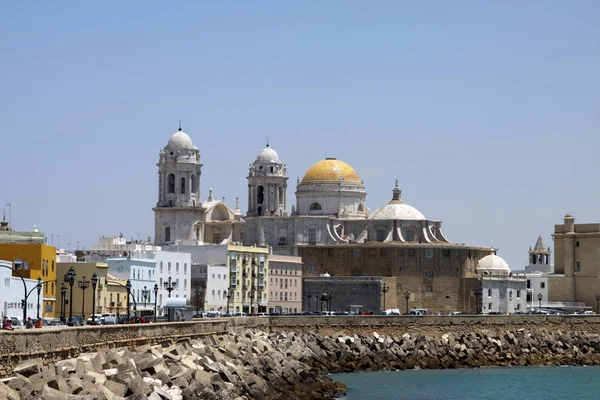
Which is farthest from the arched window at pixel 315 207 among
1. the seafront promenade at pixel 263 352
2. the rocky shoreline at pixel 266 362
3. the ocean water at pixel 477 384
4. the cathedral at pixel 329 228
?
the ocean water at pixel 477 384

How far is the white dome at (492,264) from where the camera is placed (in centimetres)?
11244

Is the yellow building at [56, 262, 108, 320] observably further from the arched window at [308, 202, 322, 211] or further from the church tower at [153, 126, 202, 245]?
the arched window at [308, 202, 322, 211]

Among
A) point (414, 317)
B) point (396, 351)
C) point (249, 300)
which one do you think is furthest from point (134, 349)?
point (249, 300)

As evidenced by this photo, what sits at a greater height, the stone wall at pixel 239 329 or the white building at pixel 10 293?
the white building at pixel 10 293

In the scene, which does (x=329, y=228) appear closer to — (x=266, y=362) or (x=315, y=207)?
(x=315, y=207)

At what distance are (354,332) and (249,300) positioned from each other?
32223 millimetres

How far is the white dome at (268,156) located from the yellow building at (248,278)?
11048 mm

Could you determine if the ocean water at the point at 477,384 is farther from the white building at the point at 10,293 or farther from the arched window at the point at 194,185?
the arched window at the point at 194,185

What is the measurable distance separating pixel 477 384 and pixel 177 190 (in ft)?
176

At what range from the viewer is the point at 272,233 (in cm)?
11369

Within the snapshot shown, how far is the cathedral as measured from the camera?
4333 inches

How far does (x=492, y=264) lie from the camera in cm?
11281

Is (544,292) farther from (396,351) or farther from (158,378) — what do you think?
(158,378)

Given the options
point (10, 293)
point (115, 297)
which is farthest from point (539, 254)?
point (10, 293)
